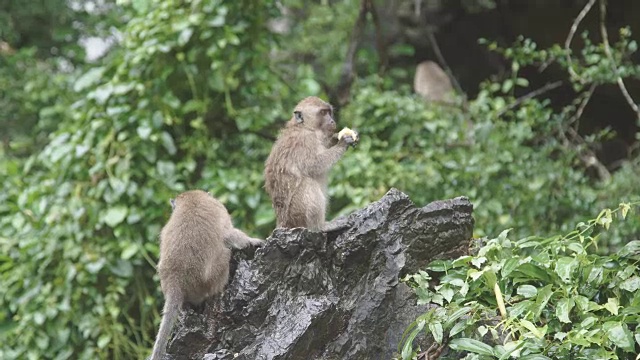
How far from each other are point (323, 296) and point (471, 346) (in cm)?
95

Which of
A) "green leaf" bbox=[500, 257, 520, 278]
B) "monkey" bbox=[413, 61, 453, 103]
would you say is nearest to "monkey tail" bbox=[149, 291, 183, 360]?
"green leaf" bbox=[500, 257, 520, 278]

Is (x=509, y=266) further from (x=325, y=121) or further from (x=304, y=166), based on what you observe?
(x=325, y=121)

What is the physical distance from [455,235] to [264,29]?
4083mm

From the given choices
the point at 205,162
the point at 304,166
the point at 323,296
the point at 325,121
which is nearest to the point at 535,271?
the point at 323,296

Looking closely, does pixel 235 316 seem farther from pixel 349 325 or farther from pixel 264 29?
pixel 264 29

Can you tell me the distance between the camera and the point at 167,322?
5.17 meters

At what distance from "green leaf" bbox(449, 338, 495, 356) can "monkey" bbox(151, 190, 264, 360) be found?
1.37 meters

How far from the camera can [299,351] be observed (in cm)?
490

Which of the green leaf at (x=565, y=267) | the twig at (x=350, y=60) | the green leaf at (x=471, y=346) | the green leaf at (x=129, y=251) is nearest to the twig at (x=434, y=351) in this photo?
the green leaf at (x=471, y=346)

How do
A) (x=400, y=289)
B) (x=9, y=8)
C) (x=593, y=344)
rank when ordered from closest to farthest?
(x=593, y=344)
(x=400, y=289)
(x=9, y=8)

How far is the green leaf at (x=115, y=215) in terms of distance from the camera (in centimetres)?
786

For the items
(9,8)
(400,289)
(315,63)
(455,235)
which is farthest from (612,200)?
(9,8)

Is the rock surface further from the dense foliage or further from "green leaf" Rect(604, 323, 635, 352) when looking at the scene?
"green leaf" Rect(604, 323, 635, 352)

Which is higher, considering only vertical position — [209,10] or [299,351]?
[209,10]
